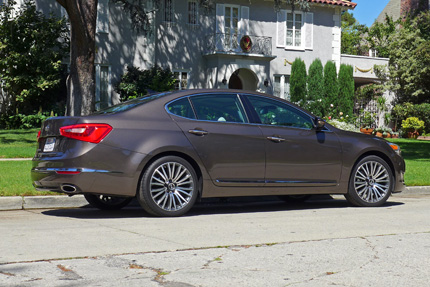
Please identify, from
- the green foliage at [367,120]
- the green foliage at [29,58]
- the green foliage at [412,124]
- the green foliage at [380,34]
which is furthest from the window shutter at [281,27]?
the green foliage at [380,34]

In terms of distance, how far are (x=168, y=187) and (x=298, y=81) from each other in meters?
24.6

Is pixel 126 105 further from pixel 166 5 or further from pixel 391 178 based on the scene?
pixel 166 5

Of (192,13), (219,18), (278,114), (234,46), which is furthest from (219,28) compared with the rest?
(278,114)

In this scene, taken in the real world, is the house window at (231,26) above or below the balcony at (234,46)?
above

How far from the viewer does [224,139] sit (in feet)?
27.0

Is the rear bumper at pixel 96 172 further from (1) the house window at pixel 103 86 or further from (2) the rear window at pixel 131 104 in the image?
(1) the house window at pixel 103 86

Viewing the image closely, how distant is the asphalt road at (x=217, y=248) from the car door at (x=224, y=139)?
22.3 inches

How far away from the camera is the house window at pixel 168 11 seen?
29281mm

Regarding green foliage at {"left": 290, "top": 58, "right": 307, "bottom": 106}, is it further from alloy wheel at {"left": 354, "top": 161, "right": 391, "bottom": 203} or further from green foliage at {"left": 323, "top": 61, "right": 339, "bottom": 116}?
alloy wheel at {"left": 354, "top": 161, "right": 391, "bottom": 203}

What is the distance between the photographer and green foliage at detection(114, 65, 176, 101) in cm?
2741

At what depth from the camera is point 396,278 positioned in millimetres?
4965

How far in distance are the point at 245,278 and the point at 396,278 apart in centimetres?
115

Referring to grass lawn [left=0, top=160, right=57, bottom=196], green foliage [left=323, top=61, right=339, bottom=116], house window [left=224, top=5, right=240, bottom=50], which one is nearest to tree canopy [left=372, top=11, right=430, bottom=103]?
green foliage [left=323, top=61, right=339, bottom=116]

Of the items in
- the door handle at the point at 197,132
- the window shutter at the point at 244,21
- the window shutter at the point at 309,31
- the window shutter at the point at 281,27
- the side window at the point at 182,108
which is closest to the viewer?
the door handle at the point at 197,132
